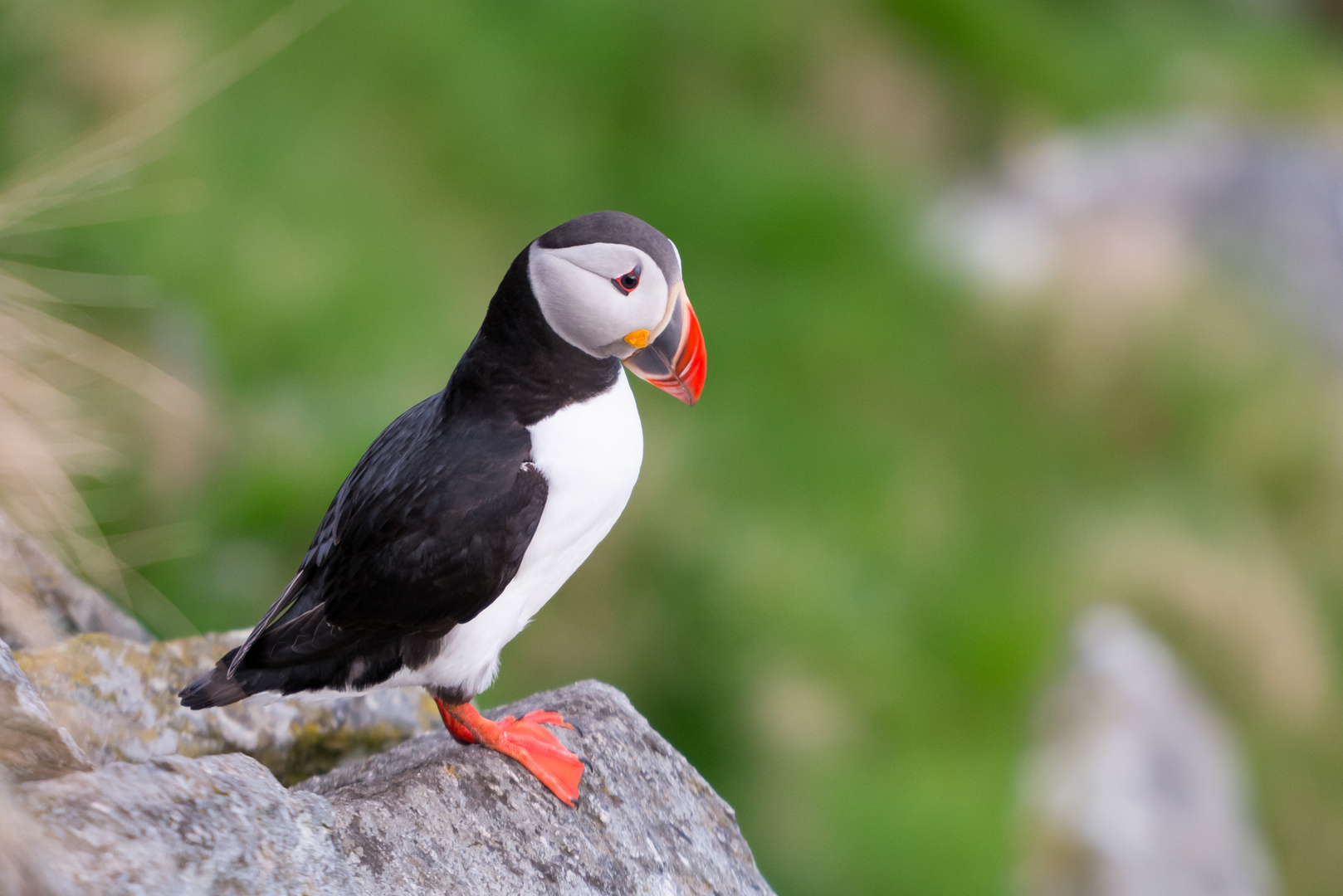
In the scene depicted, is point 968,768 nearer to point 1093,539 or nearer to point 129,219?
point 1093,539

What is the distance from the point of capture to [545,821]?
7.97 ft

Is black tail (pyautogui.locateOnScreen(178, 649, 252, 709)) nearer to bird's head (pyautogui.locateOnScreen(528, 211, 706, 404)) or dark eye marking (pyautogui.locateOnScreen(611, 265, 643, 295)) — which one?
bird's head (pyautogui.locateOnScreen(528, 211, 706, 404))

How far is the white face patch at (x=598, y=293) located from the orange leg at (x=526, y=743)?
84 cm

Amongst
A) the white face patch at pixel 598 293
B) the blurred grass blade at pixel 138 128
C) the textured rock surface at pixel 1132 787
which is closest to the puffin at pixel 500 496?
the white face patch at pixel 598 293

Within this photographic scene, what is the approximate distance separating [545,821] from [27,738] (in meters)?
1.01

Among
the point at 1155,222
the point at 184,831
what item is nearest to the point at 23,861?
the point at 184,831

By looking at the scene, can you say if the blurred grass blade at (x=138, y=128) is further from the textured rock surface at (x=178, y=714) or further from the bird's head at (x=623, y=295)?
the bird's head at (x=623, y=295)

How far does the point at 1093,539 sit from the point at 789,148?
291cm

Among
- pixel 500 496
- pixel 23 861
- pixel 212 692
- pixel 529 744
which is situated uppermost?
pixel 500 496

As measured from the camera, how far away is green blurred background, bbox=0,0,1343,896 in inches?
196

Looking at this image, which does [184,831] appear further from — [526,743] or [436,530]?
[526,743]

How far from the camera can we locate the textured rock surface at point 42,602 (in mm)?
2631

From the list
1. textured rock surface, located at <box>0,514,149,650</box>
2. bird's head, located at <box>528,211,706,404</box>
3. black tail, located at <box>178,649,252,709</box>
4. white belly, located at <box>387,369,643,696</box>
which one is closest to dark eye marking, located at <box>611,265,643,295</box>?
bird's head, located at <box>528,211,706,404</box>

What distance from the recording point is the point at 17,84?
5.23m
